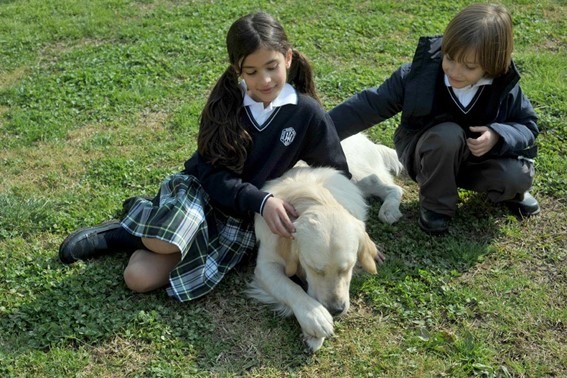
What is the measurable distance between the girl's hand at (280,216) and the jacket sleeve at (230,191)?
0.05 m

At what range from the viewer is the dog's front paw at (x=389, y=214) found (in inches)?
178

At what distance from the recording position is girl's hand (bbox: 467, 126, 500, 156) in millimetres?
→ 3996

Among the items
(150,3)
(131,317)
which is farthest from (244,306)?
(150,3)

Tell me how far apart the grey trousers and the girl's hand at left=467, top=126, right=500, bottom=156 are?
14 cm

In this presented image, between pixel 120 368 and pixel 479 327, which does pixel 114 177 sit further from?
pixel 479 327

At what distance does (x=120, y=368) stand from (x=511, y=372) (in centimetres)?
202

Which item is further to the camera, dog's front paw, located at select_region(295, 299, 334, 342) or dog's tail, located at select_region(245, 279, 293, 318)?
dog's tail, located at select_region(245, 279, 293, 318)

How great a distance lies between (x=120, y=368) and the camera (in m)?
3.42

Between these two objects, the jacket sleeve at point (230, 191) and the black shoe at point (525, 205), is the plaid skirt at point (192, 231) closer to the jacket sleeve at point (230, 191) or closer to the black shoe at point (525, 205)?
the jacket sleeve at point (230, 191)

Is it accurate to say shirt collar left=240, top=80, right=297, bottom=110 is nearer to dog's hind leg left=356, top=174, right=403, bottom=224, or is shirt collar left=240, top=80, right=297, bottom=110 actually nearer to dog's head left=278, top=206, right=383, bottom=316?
dog's head left=278, top=206, right=383, bottom=316

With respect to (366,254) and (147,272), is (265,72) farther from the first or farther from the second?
(147,272)

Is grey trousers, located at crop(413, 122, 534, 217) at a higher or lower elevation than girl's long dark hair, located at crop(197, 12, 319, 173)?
lower

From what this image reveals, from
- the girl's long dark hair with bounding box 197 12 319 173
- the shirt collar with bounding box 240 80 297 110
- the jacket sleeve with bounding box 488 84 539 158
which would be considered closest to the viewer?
the girl's long dark hair with bounding box 197 12 319 173

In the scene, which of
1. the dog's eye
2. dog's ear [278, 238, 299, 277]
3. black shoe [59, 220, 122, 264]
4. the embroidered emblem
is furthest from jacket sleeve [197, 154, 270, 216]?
black shoe [59, 220, 122, 264]
